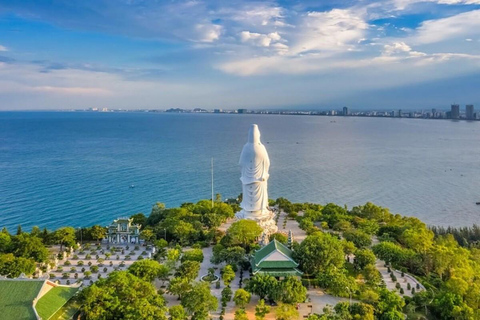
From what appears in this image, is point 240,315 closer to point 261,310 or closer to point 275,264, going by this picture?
point 261,310

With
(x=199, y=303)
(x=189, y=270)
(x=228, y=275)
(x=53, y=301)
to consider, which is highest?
(x=53, y=301)

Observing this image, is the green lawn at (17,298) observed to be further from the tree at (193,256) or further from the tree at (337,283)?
the tree at (337,283)

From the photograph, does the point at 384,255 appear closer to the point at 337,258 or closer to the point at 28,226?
the point at 337,258

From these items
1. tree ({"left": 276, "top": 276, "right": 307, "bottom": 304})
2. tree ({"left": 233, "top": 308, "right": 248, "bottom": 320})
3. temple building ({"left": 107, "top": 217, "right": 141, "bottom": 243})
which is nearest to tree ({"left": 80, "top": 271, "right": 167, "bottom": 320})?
tree ({"left": 233, "top": 308, "right": 248, "bottom": 320})

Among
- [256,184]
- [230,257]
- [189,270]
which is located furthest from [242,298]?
[256,184]

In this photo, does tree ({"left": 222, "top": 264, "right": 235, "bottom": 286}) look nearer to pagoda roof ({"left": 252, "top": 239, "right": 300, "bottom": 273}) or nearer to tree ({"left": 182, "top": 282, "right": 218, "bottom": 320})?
pagoda roof ({"left": 252, "top": 239, "right": 300, "bottom": 273})

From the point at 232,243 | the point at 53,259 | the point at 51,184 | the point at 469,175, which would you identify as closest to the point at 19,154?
the point at 51,184

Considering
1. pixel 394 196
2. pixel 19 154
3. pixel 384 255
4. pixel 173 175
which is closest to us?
pixel 384 255
